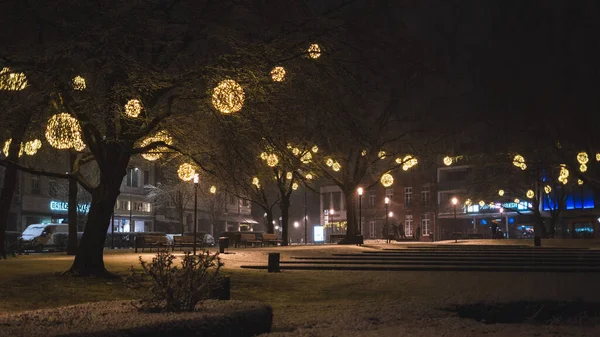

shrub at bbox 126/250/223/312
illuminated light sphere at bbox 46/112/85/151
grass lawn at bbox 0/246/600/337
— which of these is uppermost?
illuminated light sphere at bbox 46/112/85/151

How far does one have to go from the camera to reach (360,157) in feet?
128

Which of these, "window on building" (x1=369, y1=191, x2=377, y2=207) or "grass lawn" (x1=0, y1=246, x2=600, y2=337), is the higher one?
"window on building" (x1=369, y1=191, x2=377, y2=207)

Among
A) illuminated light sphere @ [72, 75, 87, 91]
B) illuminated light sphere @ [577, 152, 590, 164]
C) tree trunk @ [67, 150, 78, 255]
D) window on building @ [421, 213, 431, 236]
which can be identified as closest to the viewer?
illuminated light sphere @ [72, 75, 87, 91]

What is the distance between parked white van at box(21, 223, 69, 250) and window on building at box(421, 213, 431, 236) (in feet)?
158

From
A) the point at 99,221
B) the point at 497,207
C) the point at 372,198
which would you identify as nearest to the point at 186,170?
the point at 99,221

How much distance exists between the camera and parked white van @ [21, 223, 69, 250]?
3728 cm

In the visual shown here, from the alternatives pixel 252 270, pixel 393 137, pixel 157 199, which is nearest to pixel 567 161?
pixel 393 137

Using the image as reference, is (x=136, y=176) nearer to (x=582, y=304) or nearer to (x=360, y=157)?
(x=360, y=157)

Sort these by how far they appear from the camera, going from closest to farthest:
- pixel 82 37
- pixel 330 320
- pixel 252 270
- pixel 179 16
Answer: pixel 330 320 → pixel 82 37 → pixel 179 16 → pixel 252 270

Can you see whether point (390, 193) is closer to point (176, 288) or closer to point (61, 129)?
point (61, 129)

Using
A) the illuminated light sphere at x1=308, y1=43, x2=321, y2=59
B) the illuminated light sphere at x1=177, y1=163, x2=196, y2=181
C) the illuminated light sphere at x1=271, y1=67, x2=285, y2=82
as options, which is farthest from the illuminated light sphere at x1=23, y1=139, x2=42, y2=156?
the illuminated light sphere at x1=308, y1=43, x2=321, y2=59

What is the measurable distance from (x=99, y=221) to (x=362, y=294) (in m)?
7.21

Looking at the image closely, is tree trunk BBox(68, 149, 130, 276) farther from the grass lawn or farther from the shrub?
the shrub

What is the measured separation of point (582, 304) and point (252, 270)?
10.1 m
